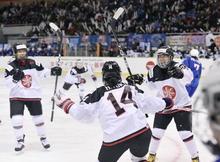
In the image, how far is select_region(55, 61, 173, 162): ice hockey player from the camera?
2.90 m

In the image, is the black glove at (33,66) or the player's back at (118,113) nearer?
the player's back at (118,113)

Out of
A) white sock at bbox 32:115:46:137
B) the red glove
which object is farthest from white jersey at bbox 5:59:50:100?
the red glove

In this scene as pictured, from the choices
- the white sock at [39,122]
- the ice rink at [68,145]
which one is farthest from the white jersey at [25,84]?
the ice rink at [68,145]

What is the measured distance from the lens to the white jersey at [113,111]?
9.52 ft

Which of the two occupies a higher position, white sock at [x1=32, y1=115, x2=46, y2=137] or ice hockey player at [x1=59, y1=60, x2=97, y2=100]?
ice hockey player at [x1=59, y1=60, x2=97, y2=100]

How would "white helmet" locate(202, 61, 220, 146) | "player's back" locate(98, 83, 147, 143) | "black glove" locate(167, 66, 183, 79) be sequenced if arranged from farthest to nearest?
"black glove" locate(167, 66, 183, 79) → "player's back" locate(98, 83, 147, 143) → "white helmet" locate(202, 61, 220, 146)

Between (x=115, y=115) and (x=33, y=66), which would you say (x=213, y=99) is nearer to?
(x=115, y=115)

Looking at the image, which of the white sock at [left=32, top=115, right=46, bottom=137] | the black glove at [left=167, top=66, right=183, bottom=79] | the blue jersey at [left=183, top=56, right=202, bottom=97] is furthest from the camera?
the blue jersey at [left=183, top=56, right=202, bottom=97]

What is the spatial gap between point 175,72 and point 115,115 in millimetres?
1328

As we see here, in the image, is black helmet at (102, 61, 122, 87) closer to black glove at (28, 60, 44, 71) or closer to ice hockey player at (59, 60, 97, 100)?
black glove at (28, 60, 44, 71)

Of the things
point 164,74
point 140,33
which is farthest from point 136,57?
point 164,74

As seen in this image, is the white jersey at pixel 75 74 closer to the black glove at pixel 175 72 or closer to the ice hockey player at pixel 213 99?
the black glove at pixel 175 72

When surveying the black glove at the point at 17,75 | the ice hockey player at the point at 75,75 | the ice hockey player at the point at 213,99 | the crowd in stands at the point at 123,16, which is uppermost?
the crowd in stands at the point at 123,16

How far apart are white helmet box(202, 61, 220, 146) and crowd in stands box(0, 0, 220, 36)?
1343cm
